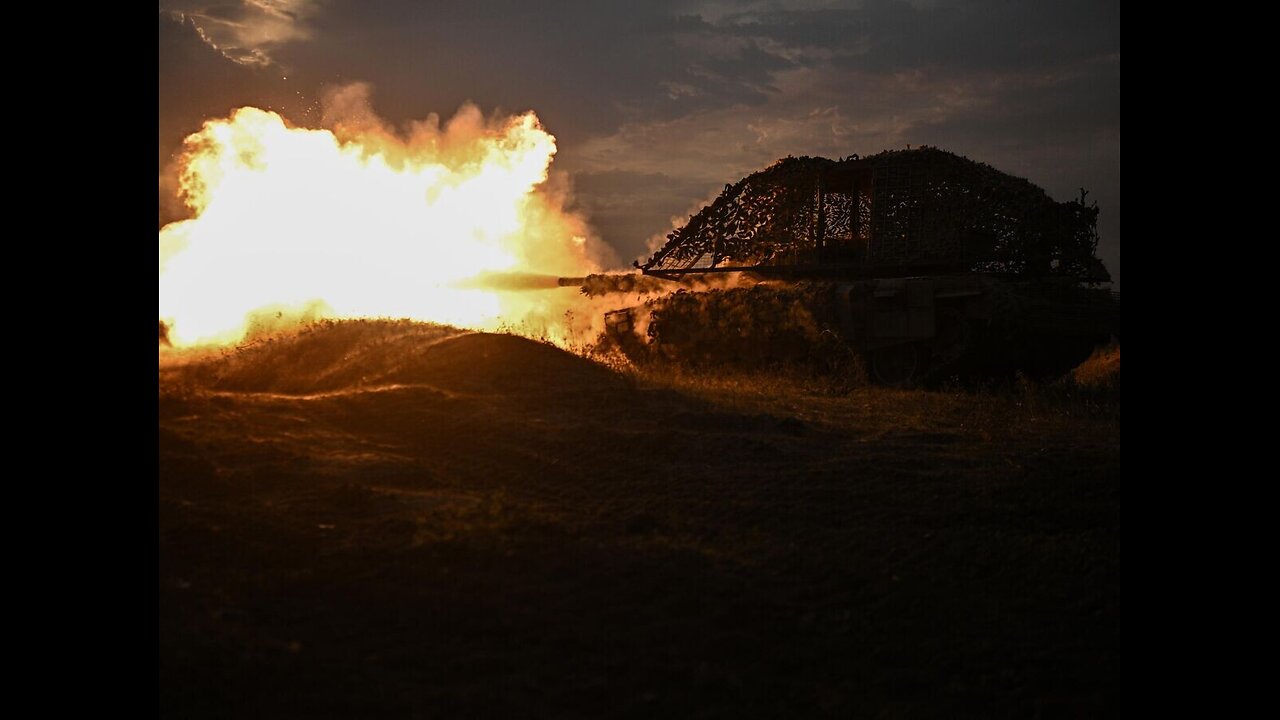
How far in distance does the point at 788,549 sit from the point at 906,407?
7.34 m

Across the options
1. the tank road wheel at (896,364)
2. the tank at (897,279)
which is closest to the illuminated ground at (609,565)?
the tank at (897,279)

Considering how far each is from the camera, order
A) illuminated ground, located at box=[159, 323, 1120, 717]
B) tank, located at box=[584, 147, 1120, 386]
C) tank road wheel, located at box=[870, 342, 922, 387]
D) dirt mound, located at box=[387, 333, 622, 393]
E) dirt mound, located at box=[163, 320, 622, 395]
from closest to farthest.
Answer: illuminated ground, located at box=[159, 323, 1120, 717], dirt mound, located at box=[387, 333, 622, 393], dirt mound, located at box=[163, 320, 622, 395], tank, located at box=[584, 147, 1120, 386], tank road wheel, located at box=[870, 342, 922, 387]

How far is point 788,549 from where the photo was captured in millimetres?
6891

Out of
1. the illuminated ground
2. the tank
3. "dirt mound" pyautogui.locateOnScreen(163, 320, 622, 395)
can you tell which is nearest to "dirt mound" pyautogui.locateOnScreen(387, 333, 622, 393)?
"dirt mound" pyautogui.locateOnScreen(163, 320, 622, 395)

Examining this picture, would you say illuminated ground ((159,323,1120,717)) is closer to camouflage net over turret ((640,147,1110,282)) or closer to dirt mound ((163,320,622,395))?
dirt mound ((163,320,622,395))

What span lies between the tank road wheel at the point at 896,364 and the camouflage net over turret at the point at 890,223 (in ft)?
5.53

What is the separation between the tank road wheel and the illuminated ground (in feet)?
24.8

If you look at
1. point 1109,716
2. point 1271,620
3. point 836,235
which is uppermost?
point 836,235

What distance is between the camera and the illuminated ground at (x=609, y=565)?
5.20 metres

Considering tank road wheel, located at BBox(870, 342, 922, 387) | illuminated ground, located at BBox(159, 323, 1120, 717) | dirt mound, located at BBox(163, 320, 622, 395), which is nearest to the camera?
illuminated ground, located at BBox(159, 323, 1120, 717)

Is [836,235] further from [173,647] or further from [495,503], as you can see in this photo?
[173,647]

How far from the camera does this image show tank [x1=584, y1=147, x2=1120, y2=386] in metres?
16.9

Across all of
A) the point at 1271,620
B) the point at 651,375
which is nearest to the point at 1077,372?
the point at 651,375

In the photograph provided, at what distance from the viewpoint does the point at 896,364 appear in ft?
60.3
